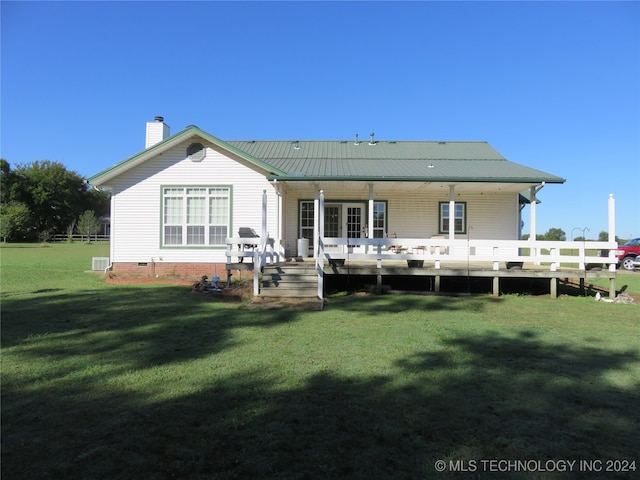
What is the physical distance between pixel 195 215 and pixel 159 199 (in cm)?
133

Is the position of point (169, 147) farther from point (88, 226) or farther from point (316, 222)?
point (88, 226)

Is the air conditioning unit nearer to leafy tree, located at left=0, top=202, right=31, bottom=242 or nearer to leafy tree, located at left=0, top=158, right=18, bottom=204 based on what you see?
leafy tree, located at left=0, top=202, right=31, bottom=242

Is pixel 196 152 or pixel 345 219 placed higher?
pixel 196 152

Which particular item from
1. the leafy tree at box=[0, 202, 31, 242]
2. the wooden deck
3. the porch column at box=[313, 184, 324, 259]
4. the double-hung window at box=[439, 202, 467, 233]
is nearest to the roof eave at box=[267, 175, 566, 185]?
the porch column at box=[313, 184, 324, 259]

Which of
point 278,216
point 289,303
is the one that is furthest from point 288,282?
point 278,216

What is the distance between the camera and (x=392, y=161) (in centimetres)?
1675

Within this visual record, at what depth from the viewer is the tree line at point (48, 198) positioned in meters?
60.9

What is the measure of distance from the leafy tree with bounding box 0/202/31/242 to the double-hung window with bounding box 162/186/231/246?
150 ft

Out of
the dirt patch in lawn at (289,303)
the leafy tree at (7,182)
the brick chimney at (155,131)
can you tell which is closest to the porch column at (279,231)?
the dirt patch in lawn at (289,303)

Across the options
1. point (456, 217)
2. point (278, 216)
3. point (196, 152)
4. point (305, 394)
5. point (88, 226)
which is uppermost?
point (196, 152)

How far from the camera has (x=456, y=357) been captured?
5590 mm

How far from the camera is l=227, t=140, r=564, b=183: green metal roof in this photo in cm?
1361

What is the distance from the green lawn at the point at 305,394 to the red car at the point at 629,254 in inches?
693

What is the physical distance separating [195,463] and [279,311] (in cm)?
585
